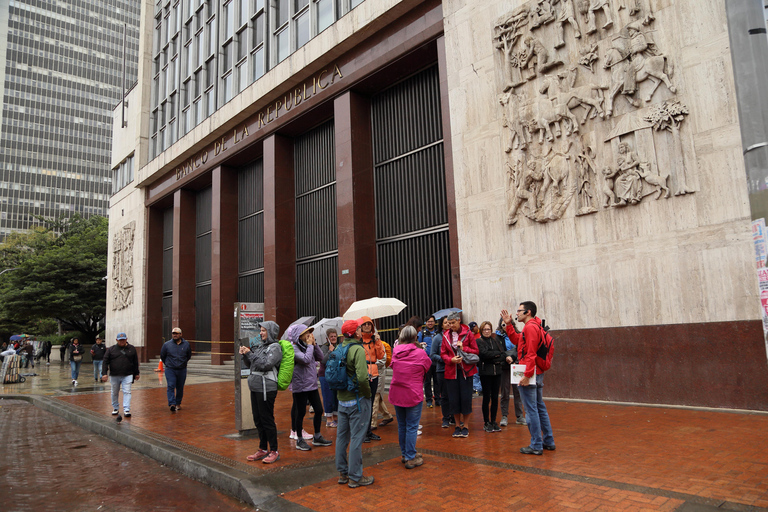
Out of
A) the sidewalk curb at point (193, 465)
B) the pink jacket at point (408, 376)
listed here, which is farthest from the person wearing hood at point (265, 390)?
the pink jacket at point (408, 376)

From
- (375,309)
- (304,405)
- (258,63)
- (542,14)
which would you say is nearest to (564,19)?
(542,14)

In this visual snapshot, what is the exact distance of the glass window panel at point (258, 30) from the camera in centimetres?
2062

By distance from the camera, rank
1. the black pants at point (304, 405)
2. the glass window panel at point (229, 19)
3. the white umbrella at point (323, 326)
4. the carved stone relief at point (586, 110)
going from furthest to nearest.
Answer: the glass window panel at point (229, 19), the carved stone relief at point (586, 110), the white umbrella at point (323, 326), the black pants at point (304, 405)

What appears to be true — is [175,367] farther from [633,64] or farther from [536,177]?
[633,64]

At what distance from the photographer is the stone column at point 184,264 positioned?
83.4 ft

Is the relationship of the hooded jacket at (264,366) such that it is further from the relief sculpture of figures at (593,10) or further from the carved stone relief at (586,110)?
the relief sculpture of figures at (593,10)

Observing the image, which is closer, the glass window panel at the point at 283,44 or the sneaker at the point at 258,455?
the sneaker at the point at 258,455

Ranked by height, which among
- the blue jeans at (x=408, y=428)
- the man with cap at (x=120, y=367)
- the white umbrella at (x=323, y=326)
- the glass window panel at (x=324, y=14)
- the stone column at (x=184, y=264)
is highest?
the glass window panel at (x=324, y=14)

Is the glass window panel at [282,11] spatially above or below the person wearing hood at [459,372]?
above

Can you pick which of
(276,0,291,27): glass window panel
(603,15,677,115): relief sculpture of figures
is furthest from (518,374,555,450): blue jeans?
(276,0,291,27): glass window panel

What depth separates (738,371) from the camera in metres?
8.05

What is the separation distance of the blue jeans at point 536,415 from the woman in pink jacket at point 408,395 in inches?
50.6

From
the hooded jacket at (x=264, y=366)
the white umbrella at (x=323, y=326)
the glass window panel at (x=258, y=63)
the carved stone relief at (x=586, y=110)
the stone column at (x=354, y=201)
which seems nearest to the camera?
the hooded jacket at (x=264, y=366)

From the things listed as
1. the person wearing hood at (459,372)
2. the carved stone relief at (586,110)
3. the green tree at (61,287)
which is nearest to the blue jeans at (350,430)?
the person wearing hood at (459,372)
